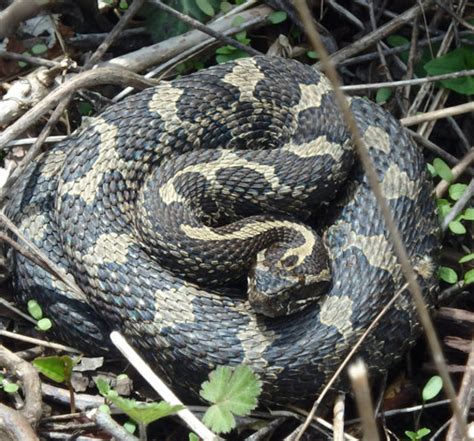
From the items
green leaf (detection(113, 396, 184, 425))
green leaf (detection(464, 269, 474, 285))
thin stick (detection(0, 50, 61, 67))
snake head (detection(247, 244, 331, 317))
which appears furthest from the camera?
thin stick (detection(0, 50, 61, 67))

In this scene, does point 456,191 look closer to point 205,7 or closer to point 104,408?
point 205,7

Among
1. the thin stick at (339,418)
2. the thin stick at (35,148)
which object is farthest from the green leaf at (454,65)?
the thin stick at (35,148)

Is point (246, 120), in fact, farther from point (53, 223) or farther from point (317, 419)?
point (317, 419)

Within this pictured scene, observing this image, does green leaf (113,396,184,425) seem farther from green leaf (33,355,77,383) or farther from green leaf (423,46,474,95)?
green leaf (423,46,474,95)

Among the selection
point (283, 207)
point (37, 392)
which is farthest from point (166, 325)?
point (283, 207)

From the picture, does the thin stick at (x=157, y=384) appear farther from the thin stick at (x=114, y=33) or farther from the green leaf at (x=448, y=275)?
the thin stick at (x=114, y=33)

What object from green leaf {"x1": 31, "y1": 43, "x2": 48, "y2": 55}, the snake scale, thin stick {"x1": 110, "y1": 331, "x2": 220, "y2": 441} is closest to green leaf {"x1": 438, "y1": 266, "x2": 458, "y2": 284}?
the snake scale

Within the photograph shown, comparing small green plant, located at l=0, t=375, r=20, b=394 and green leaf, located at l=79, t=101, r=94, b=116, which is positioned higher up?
green leaf, located at l=79, t=101, r=94, b=116
